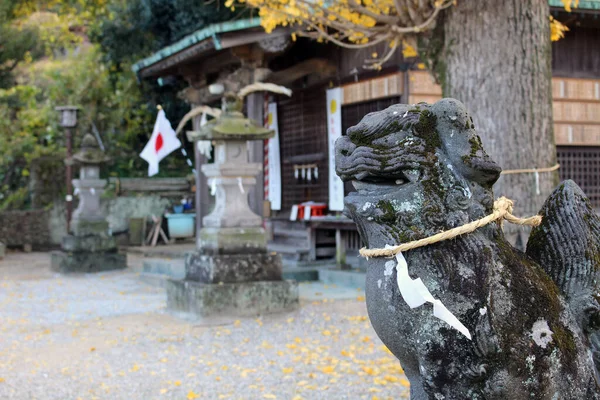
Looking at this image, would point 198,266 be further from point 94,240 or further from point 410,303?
point 410,303

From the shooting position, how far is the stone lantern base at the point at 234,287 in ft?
28.9

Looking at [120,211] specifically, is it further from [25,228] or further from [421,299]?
[421,299]

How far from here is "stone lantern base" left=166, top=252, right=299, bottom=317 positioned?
880 centimetres

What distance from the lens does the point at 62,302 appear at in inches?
424

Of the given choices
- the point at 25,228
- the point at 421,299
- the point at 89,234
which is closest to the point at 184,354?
the point at 421,299

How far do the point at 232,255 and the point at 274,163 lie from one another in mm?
5681

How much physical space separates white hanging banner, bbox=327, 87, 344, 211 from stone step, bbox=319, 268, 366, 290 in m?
1.13

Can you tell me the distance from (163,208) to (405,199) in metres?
19.2

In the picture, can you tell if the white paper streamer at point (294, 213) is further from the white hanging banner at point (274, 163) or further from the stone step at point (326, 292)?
the stone step at point (326, 292)

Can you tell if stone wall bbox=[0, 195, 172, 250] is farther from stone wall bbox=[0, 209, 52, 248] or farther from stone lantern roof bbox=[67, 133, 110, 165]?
stone lantern roof bbox=[67, 133, 110, 165]

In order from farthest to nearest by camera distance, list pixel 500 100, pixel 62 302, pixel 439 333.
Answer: pixel 62 302 → pixel 500 100 → pixel 439 333

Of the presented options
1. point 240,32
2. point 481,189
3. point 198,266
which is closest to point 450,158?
point 481,189

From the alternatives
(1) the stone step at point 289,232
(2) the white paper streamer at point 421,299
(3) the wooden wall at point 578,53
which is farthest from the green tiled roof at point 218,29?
(2) the white paper streamer at point 421,299

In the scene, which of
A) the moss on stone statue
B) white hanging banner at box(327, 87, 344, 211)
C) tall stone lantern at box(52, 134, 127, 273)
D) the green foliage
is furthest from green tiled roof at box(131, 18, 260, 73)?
the moss on stone statue
